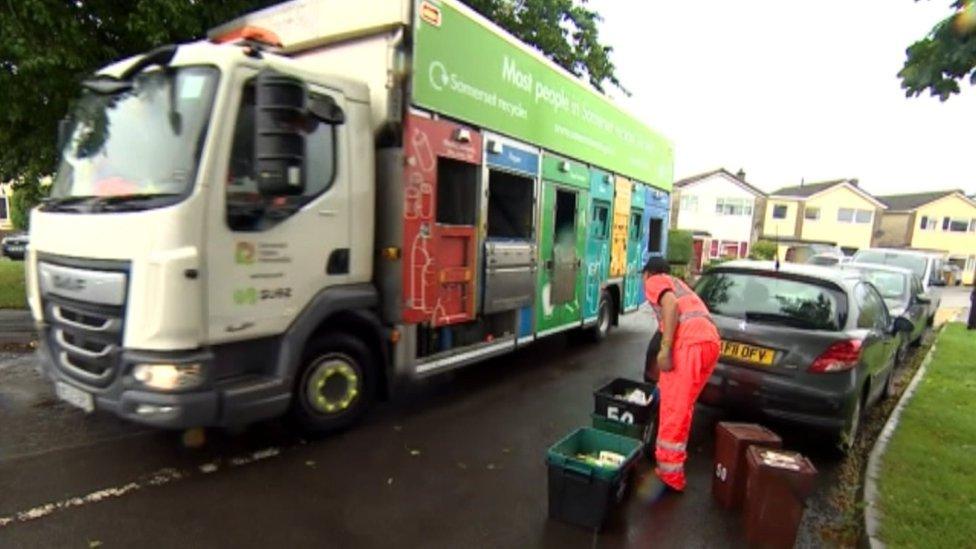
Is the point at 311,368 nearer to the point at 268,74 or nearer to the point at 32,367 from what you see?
the point at 268,74

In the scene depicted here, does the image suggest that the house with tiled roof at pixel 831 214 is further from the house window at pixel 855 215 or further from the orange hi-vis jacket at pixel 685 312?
the orange hi-vis jacket at pixel 685 312

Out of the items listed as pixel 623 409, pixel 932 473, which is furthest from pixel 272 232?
pixel 932 473

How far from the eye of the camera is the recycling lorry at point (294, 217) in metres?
3.46

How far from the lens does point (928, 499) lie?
3812 millimetres

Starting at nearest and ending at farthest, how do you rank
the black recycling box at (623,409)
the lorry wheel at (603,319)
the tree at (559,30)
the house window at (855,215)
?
the black recycling box at (623,409) < the lorry wheel at (603,319) < the tree at (559,30) < the house window at (855,215)

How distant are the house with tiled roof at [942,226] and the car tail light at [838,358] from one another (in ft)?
175

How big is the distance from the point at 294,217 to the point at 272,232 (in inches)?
7.9

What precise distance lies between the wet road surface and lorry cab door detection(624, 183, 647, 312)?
4.42 m

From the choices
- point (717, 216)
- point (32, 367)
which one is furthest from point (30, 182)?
point (717, 216)

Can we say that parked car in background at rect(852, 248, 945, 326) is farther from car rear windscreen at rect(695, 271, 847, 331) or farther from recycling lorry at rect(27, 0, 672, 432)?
recycling lorry at rect(27, 0, 672, 432)

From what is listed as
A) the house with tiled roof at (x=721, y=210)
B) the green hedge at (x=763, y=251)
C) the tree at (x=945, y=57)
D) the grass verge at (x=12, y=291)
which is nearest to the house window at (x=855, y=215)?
the house with tiled roof at (x=721, y=210)

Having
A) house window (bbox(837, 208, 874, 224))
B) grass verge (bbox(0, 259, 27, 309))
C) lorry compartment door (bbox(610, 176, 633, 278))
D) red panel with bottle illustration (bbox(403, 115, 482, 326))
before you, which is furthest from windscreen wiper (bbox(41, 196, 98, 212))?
house window (bbox(837, 208, 874, 224))

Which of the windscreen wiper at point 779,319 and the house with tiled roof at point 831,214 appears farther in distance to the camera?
the house with tiled roof at point 831,214

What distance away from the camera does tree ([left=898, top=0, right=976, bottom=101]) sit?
313 centimetres
